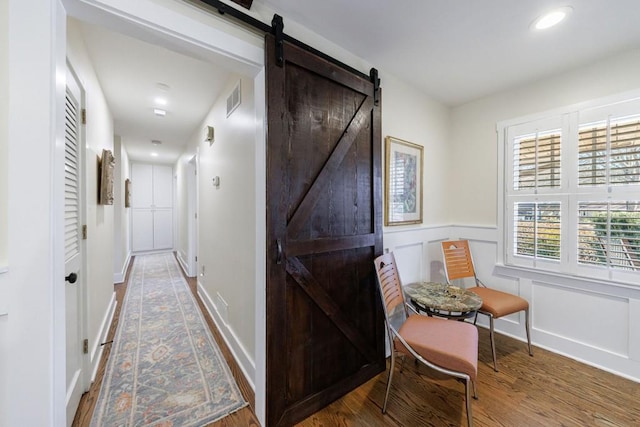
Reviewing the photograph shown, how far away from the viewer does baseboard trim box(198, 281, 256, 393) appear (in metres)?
1.85

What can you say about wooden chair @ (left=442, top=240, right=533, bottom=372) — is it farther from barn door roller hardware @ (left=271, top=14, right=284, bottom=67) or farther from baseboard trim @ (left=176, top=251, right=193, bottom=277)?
baseboard trim @ (left=176, top=251, right=193, bottom=277)

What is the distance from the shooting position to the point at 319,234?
1632 millimetres

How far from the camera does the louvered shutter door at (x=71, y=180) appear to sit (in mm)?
1451

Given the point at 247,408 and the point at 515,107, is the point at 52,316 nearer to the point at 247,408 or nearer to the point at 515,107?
the point at 247,408

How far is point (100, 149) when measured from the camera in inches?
94.2

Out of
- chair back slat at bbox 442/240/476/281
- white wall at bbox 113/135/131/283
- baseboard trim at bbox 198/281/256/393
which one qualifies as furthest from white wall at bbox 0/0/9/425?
white wall at bbox 113/135/131/283

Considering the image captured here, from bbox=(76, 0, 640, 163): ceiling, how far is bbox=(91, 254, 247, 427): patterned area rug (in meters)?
2.54

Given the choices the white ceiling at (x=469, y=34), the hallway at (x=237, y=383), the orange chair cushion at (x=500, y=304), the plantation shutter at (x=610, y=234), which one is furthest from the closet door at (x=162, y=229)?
the plantation shutter at (x=610, y=234)

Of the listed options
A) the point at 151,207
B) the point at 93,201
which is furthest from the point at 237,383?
the point at 151,207

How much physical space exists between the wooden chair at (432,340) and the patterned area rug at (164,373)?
1.17m

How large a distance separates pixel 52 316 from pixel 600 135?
144 inches

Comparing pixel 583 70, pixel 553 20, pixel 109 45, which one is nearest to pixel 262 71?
pixel 109 45

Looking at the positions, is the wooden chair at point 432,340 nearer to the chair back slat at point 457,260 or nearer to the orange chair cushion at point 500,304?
the orange chair cushion at point 500,304

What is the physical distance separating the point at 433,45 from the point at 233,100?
168cm
